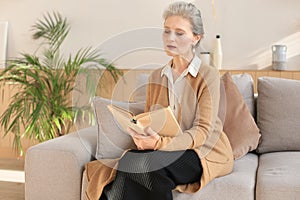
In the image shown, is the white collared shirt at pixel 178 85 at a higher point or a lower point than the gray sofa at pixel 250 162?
higher

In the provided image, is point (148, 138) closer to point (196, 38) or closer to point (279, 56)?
point (196, 38)

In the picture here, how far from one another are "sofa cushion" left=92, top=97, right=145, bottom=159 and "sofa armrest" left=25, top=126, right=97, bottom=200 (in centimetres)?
11

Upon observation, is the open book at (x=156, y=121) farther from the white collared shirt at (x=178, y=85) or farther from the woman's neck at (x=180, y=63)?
the woman's neck at (x=180, y=63)

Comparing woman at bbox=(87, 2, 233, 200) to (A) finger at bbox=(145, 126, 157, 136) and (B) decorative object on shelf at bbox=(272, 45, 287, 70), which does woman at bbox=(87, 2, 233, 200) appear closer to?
(A) finger at bbox=(145, 126, 157, 136)

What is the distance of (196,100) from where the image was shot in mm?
Result: 2293

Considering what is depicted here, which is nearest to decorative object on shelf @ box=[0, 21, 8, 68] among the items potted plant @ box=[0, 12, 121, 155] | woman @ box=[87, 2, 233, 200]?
potted plant @ box=[0, 12, 121, 155]

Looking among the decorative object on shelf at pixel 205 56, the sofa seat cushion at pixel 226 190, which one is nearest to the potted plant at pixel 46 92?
the decorative object on shelf at pixel 205 56

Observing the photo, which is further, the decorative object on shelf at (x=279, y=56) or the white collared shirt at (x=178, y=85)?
the decorative object on shelf at (x=279, y=56)

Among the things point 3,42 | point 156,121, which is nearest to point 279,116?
point 156,121

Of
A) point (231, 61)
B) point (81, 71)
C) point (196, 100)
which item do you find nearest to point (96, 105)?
point (196, 100)

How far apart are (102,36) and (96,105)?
1739 millimetres

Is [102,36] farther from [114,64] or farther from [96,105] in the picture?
[96,105]

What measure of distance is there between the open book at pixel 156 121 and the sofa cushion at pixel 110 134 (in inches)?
10.0

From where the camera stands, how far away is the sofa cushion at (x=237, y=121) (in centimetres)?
263
